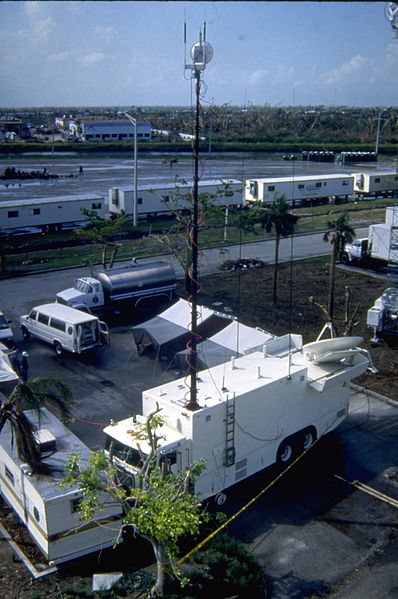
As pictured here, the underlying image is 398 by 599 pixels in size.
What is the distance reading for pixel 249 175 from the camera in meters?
68.2

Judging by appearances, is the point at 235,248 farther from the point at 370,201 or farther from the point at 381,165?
the point at 381,165

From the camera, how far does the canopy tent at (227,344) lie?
19469mm

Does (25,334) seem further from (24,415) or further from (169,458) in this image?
(169,458)

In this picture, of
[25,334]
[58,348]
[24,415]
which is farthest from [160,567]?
[25,334]

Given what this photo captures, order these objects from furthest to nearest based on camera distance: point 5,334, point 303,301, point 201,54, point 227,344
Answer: point 303,301 < point 5,334 < point 227,344 < point 201,54

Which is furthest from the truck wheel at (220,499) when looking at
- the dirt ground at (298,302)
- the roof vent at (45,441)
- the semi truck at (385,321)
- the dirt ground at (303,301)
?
the semi truck at (385,321)

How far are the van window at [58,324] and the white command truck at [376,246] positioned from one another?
16985mm

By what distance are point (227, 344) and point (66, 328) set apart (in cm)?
583

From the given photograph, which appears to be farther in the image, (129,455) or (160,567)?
(129,455)

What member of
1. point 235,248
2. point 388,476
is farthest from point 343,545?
point 235,248

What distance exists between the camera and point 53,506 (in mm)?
Answer: 11117

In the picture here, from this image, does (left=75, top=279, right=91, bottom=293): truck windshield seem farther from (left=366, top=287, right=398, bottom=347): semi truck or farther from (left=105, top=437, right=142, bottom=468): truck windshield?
(left=105, top=437, right=142, bottom=468): truck windshield

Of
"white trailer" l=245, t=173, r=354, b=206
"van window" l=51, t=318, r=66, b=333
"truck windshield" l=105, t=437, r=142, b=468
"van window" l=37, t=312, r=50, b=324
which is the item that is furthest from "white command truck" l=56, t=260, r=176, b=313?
"white trailer" l=245, t=173, r=354, b=206

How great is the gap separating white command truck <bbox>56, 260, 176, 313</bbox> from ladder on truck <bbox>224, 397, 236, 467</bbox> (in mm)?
13314
